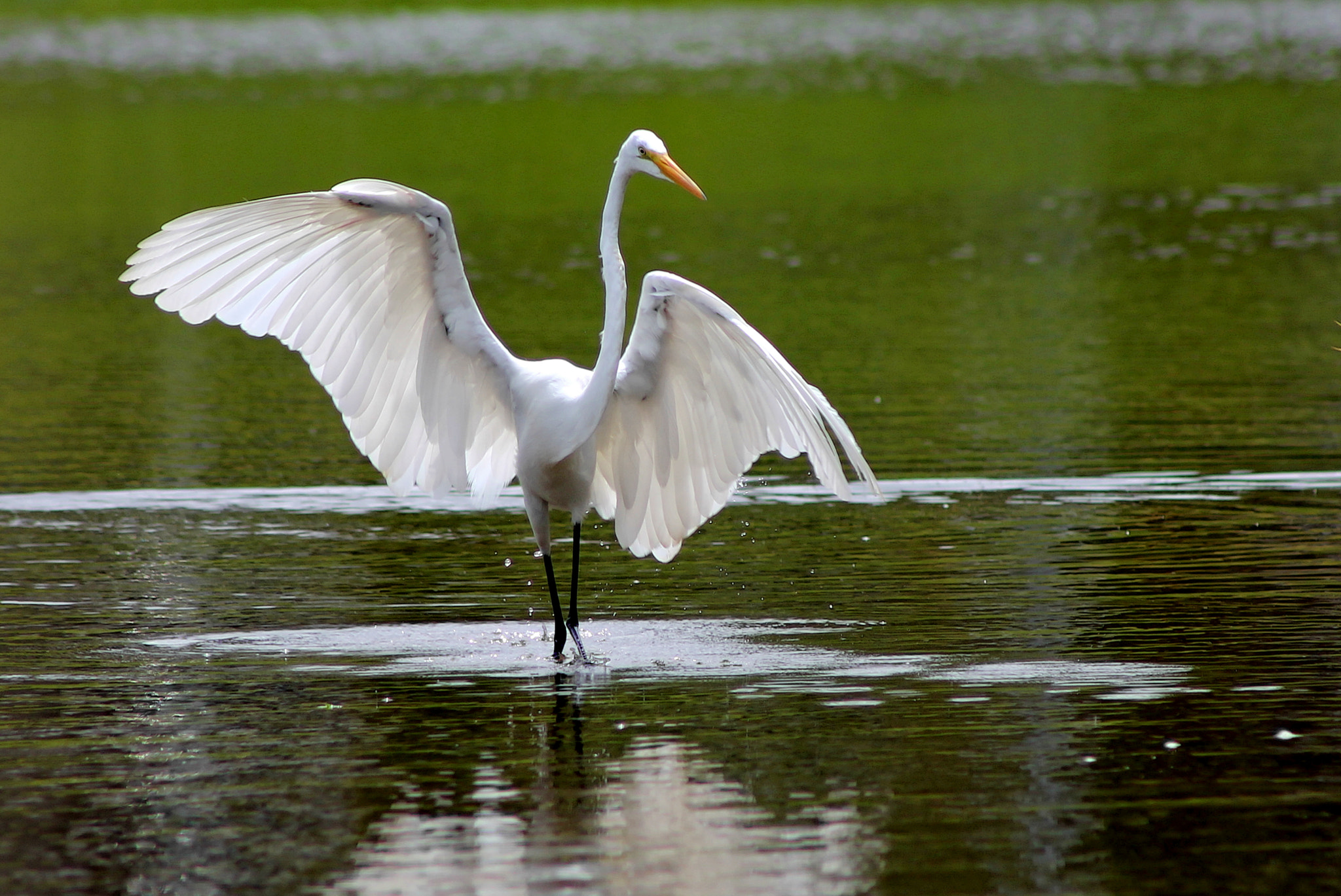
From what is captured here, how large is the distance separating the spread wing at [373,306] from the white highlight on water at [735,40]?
131 ft

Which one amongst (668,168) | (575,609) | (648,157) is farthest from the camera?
(575,609)

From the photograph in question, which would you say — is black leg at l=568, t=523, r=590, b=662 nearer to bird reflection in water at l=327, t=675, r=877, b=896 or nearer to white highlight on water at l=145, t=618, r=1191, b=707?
white highlight on water at l=145, t=618, r=1191, b=707

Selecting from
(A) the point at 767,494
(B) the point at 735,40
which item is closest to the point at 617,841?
(A) the point at 767,494

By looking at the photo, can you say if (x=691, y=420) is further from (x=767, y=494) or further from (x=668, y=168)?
(x=767, y=494)

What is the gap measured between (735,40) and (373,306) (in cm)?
5838

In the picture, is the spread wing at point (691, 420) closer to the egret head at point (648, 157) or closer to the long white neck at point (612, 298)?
the long white neck at point (612, 298)

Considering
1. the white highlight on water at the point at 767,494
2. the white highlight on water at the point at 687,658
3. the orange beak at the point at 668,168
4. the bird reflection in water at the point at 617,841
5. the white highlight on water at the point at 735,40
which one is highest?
the white highlight on water at the point at 735,40

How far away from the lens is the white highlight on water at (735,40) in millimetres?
55031

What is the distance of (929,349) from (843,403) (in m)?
2.77

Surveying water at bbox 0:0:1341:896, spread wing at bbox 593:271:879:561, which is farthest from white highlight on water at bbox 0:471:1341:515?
spread wing at bbox 593:271:879:561

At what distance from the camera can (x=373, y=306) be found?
394 inches

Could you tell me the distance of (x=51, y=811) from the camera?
287 inches

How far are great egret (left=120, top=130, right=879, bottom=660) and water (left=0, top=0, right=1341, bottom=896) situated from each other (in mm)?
712

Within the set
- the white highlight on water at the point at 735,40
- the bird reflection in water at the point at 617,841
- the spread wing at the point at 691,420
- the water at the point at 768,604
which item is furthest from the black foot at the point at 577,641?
the white highlight on water at the point at 735,40
